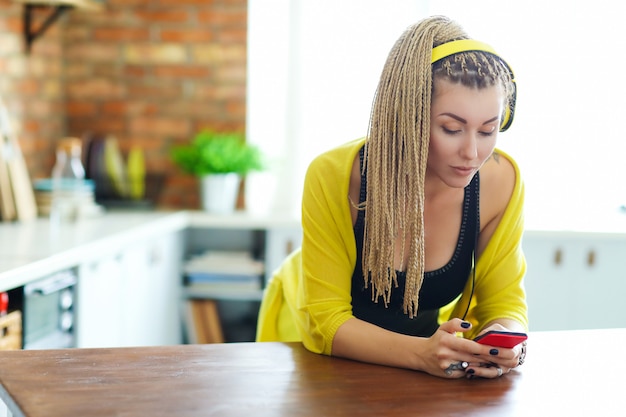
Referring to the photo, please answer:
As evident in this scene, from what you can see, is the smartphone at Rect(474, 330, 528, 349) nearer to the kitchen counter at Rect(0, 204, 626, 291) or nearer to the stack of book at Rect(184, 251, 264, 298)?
the kitchen counter at Rect(0, 204, 626, 291)

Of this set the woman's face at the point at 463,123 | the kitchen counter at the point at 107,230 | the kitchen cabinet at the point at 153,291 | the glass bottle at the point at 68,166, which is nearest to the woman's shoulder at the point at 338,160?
the woman's face at the point at 463,123

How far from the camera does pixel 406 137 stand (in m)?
1.38

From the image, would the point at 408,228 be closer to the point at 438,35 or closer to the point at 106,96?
the point at 438,35

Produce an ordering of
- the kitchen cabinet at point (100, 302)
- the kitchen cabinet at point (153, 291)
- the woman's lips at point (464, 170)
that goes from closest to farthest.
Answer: the woman's lips at point (464, 170) < the kitchen cabinet at point (100, 302) < the kitchen cabinet at point (153, 291)

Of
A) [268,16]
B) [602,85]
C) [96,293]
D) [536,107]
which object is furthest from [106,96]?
[602,85]

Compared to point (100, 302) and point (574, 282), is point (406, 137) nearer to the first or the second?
point (100, 302)

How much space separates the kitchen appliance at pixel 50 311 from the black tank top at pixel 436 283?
3.15ft

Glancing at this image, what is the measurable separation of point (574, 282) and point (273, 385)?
8.12ft

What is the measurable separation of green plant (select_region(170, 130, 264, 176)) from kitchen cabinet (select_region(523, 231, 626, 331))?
1294 millimetres

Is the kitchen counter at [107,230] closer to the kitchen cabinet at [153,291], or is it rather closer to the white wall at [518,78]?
the kitchen cabinet at [153,291]

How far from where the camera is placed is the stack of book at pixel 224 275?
345cm

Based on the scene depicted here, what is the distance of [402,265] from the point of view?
5.02 ft

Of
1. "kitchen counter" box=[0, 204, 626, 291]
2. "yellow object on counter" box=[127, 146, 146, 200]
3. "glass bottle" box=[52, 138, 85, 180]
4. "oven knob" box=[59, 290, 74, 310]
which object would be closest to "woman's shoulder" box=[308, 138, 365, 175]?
"kitchen counter" box=[0, 204, 626, 291]

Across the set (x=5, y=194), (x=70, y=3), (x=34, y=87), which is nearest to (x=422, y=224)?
(x=5, y=194)
